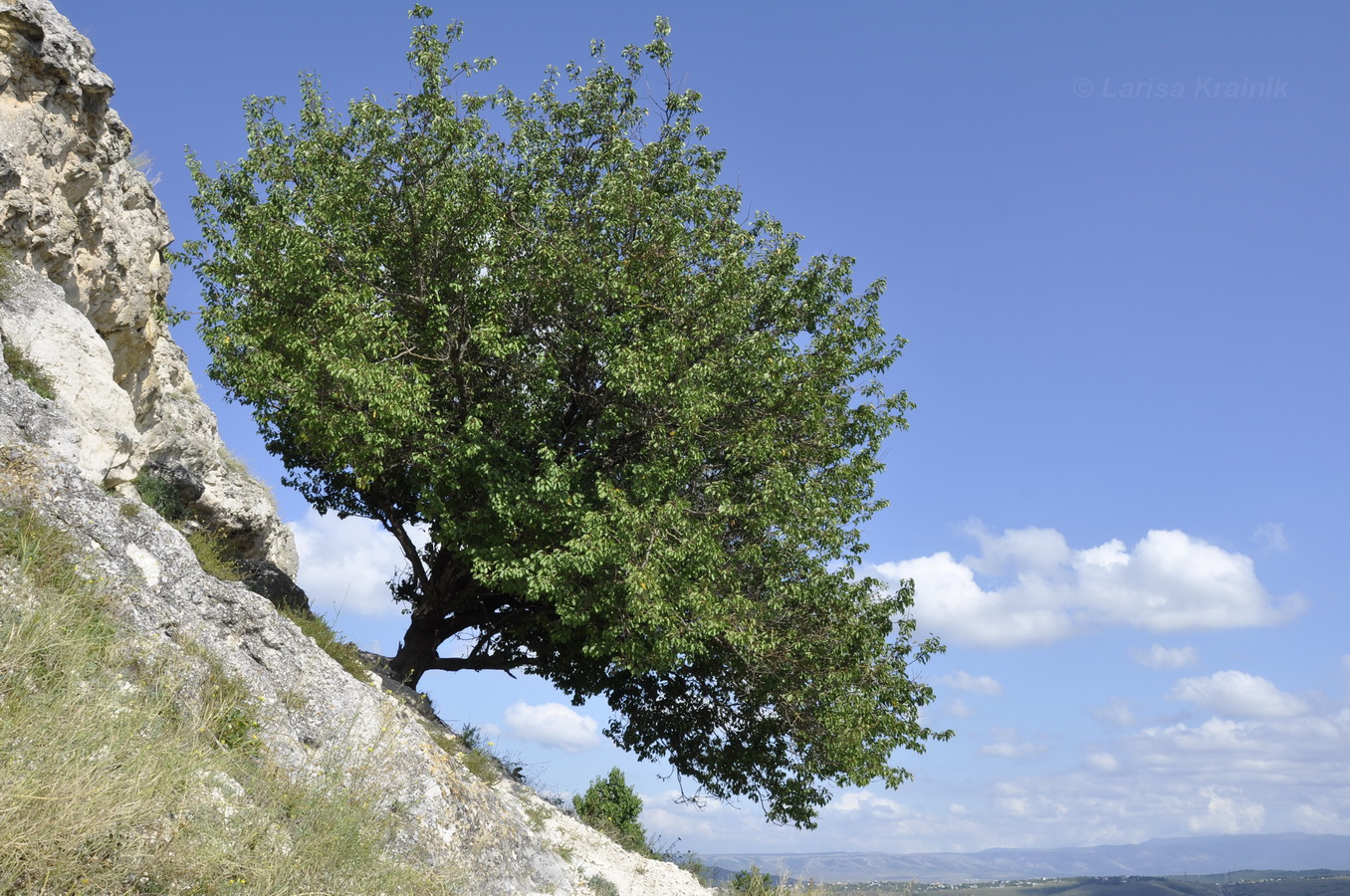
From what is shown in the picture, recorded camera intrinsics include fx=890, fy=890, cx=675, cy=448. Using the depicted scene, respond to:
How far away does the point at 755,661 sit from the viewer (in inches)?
670

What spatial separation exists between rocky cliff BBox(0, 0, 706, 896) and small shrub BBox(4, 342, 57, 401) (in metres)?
0.03

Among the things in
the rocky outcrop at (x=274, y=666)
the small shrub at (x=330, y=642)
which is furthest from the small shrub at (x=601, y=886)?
the small shrub at (x=330, y=642)

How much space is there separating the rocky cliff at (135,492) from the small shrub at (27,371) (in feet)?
0.11

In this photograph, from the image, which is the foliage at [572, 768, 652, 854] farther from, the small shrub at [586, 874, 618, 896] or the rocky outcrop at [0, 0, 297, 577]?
the rocky outcrop at [0, 0, 297, 577]

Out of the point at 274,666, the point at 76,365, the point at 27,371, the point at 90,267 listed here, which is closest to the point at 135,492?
the point at 76,365

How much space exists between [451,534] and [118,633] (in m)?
8.24

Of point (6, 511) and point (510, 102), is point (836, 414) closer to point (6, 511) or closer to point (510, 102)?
point (510, 102)

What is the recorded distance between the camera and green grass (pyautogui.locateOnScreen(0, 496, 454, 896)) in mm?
5148

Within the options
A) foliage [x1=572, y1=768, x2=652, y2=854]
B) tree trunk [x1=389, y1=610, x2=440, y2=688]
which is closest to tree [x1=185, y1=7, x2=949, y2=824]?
tree trunk [x1=389, y1=610, x2=440, y2=688]

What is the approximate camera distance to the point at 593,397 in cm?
1739

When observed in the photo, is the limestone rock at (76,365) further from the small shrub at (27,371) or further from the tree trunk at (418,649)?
the tree trunk at (418,649)

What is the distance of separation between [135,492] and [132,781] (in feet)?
30.4

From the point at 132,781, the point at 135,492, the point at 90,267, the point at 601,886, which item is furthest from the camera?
the point at 90,267

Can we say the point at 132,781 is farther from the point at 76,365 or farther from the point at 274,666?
the point at 76,365
